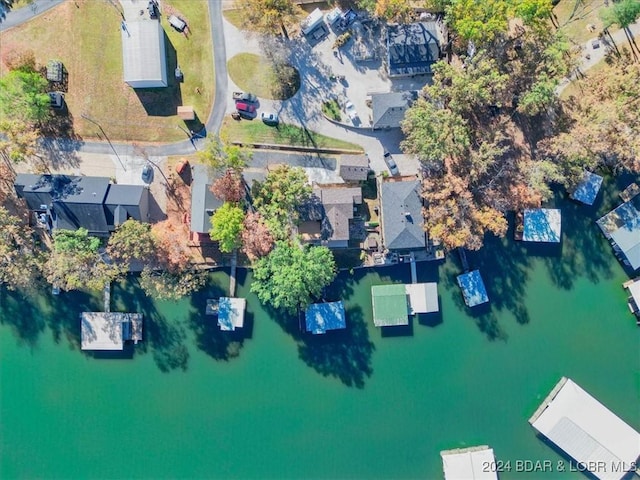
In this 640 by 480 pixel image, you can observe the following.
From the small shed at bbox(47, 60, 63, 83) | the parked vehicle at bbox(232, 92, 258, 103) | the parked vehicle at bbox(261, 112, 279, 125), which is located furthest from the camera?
the parked vehicle at bbox(261, 112, 279, 125)

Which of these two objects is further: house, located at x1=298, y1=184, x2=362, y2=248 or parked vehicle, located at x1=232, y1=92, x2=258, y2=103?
parked vehicle, located at x1=232, y1=92, x2=258, y2=103

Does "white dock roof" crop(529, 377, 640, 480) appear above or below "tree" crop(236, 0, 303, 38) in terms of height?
below

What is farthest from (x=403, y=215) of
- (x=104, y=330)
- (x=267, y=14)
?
(x=104, y=330)

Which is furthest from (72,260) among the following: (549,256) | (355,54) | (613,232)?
(613,232)

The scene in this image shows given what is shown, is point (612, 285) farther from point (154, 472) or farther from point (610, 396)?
point (154, 472)

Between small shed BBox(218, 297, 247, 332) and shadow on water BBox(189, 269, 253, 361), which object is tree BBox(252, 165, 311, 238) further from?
small shed BBox(218, 297, 247, 332)

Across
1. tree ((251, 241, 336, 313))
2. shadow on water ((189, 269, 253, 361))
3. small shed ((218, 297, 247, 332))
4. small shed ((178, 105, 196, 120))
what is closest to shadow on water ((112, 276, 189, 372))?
shadow on water ((189, 269, 253, 361))

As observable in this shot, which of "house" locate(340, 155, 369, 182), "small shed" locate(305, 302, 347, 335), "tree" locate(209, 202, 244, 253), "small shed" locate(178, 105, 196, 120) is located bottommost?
"small shed" locate(305, 302, 347, 335)

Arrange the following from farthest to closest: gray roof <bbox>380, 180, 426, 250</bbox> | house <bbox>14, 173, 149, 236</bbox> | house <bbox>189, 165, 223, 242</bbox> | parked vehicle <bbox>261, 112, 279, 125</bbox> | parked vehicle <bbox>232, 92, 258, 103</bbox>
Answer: parked vehicle <bbox>261, 112, 279, 125</bbox> → parked vehicle <bbox>232, 92, 258, 103</bbox> → gray roof <bbox>380, 180, 426, 250</bbox> → house <bbox>189, 165, 223, 242</bbox> → house <bbox>14, 173, 149, 236</bbox>
